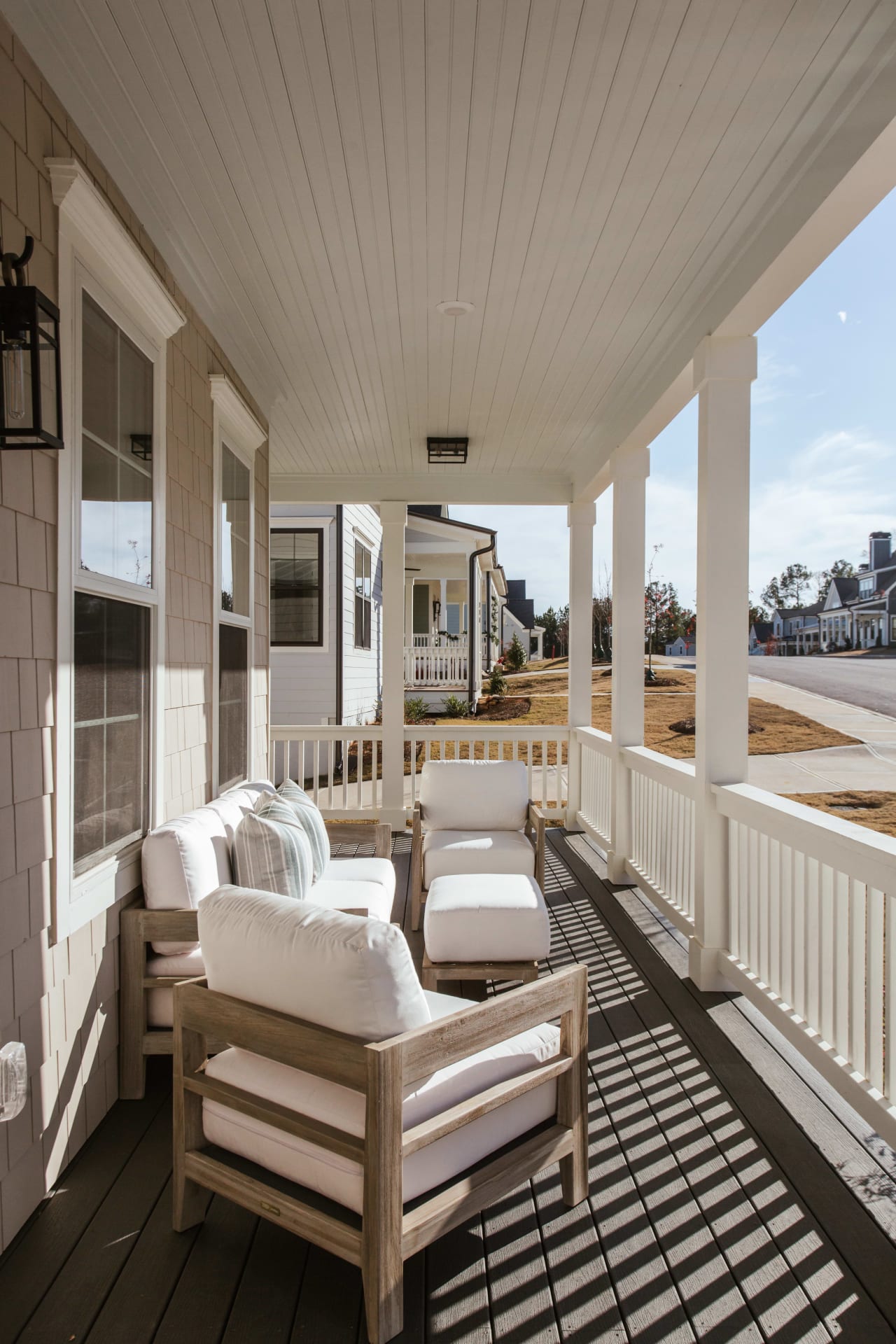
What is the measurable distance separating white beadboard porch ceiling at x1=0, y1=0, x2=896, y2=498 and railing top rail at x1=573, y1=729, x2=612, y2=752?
9.22ft

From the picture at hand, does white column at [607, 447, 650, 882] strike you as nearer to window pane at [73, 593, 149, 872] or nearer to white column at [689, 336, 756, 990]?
white column at [689, 336, 756, 990]

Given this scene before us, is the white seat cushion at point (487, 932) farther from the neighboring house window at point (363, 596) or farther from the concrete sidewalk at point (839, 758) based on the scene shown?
the neighboring house window at point (363, 596)

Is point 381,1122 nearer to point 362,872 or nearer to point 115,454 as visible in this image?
point 115,454

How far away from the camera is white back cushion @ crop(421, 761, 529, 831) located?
514 centimetres

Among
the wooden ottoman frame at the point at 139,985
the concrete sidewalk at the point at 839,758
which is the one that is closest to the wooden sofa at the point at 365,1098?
the wooden ottoman frame at the point at 139,985

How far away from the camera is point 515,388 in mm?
5113

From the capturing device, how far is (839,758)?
269 inches

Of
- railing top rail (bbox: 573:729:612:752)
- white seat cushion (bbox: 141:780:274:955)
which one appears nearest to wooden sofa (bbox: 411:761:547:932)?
railing top rail (bbox: 573:729:612:752)

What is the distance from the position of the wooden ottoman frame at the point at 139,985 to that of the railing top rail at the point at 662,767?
2101 millimetres

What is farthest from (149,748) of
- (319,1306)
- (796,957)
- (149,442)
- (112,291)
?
(796,957)

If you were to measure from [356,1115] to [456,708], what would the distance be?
10.2 metres

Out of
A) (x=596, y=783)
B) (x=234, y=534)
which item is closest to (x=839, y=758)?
(x=596, y=783)

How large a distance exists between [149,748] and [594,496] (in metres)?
4.90

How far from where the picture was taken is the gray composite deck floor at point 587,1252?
1779 mm
